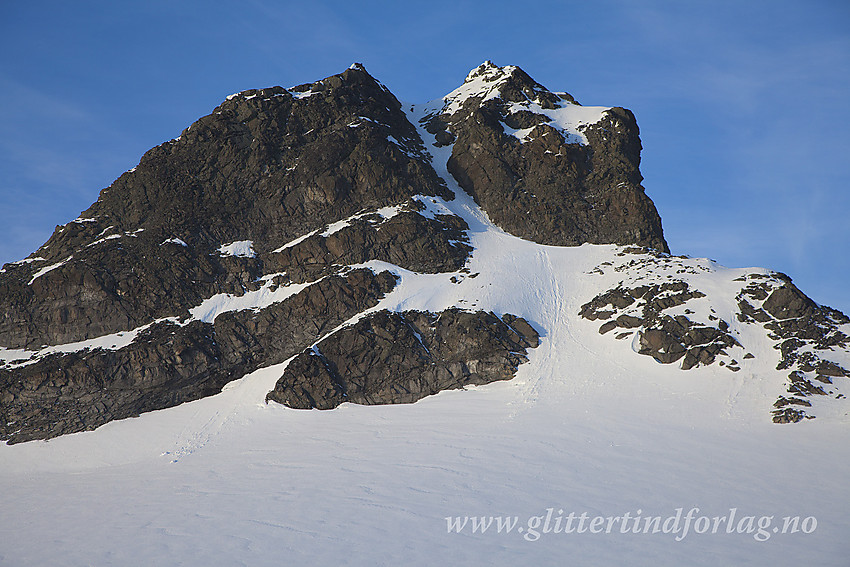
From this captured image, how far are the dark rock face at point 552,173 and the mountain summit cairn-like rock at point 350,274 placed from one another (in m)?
0.21

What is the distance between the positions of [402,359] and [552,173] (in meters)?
27.7

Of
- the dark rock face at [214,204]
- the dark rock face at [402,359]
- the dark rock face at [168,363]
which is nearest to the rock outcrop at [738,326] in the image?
the dark rock face at [402,359]

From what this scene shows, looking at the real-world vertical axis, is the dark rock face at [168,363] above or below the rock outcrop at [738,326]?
below

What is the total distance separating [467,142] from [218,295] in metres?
29.9

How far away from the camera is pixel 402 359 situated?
4172cm

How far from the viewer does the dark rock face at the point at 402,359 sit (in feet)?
132

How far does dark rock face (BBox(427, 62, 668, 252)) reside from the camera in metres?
56.2

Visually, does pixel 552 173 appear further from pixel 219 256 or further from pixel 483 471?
pixel 483 471

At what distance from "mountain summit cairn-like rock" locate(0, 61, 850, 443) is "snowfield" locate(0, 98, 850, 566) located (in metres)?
1.21

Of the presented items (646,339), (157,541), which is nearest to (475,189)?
(646,339)

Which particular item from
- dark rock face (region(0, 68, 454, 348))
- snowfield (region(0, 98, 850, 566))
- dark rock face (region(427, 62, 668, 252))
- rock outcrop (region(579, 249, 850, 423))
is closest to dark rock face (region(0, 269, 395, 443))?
snowfield (region(0, 98, 850, 566))

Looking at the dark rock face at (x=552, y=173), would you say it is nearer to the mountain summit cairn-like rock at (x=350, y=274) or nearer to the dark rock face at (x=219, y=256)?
the mountain summit cairn-like rock at (x=350, y=274)

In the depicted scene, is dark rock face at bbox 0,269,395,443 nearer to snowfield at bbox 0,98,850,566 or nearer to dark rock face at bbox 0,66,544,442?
dark rock face at bbox 0,66,544,442

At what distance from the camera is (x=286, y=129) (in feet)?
194
